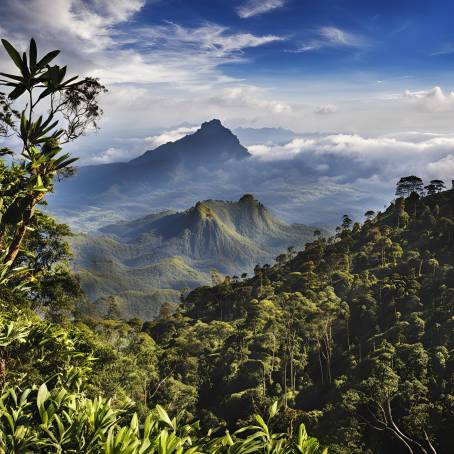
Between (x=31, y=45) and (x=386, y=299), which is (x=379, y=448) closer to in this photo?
(x=386, y=299)

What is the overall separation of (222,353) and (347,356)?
1759 centimetres

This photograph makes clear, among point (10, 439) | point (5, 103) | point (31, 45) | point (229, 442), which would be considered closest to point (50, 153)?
point (31, 45)

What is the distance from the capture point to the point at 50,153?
16.5ft

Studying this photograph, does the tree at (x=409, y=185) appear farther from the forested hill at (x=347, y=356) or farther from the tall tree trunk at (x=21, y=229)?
the tall tree trunk at (x=21, y=229)

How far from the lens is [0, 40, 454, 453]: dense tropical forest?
443 centimetres

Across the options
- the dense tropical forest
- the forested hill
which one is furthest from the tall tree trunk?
the forested hill

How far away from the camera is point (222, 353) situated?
60781mm

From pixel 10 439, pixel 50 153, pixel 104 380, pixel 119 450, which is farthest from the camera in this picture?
pixel 104 380

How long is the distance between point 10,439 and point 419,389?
40869mm

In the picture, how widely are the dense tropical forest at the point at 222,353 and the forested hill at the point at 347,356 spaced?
8.0 inches

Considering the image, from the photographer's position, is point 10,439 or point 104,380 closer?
point 10,439

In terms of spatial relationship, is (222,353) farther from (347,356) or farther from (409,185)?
(409,185)

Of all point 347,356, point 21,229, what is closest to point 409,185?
point 347,356

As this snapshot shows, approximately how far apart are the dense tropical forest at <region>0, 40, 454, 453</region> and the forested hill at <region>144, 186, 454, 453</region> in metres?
0.20
